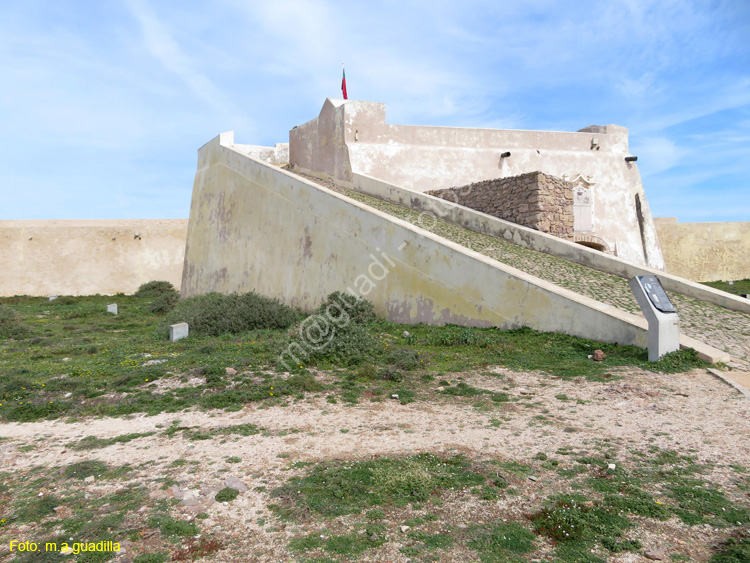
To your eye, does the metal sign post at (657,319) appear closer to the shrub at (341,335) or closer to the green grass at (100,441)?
the shrub at (341,335)

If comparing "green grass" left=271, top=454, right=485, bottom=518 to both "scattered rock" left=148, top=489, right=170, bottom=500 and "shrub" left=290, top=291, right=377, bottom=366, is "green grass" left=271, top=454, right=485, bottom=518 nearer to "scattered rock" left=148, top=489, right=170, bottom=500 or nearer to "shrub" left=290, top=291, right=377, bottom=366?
"scattered rock" left=148, top=489, right=170, bottom=500

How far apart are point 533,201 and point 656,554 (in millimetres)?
9286

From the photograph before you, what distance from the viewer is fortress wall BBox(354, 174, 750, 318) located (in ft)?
27.7

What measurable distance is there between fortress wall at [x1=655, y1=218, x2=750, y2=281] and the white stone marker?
20.4 meters

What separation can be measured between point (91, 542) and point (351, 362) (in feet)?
14.0

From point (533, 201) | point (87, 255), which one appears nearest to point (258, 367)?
point (533, 201)

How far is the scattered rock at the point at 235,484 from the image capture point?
11.0 feet

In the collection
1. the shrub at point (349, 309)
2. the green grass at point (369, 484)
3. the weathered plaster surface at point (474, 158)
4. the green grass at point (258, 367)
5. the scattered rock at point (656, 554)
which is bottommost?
the scattered rock at point (656, 554)

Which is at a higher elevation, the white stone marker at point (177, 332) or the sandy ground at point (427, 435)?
the white stone marker at point (177, 332)

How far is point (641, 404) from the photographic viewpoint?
4.80 metres

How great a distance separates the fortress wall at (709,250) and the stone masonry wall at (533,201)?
12.9 m

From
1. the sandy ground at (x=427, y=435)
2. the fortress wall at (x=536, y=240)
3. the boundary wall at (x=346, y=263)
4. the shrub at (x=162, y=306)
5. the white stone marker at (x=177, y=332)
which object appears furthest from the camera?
the shrub at (x=162, y=306)

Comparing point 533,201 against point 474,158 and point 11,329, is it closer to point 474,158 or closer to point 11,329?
point 474,158

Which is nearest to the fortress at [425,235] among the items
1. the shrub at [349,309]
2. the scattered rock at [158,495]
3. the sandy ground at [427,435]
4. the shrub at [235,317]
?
the shrub at [349,309]
